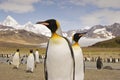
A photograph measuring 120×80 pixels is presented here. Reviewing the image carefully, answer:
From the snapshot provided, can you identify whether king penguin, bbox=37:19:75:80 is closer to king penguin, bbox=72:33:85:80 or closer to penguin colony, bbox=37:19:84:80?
penguin colony, bbox=37:19:84:80

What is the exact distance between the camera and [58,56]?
6480mm

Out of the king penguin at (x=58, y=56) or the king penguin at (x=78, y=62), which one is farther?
the king penguin at (x=78, y=62)

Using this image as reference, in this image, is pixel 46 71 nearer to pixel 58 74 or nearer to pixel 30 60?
pixel 58 74

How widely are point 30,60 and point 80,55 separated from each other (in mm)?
11130

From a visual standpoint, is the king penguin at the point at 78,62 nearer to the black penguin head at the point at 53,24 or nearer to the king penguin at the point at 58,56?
the king penguin at the point at 58,56

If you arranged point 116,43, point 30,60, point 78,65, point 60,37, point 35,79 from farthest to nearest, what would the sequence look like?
point 116,43 → point 30,60 → point 35,79 → point 78,65 → point 60,37

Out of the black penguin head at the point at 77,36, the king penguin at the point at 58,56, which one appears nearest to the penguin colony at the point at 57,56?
the king penguin at the point at 58,56

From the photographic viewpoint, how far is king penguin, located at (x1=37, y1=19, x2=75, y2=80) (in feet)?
21.1

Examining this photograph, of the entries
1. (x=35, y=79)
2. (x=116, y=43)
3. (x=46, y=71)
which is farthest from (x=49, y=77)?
(x=116, y=43)

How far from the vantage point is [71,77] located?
6.68 meters

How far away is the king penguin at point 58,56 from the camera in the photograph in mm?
6441

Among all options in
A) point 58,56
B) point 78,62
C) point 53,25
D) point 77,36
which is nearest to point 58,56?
point 58,56

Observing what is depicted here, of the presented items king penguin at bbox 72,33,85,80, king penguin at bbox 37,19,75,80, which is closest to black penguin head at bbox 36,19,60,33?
king penguin at bbox 37,19,75,80

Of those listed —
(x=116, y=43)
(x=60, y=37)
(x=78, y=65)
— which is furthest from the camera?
(x=116, y=43)
